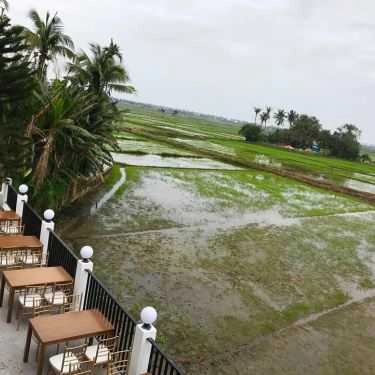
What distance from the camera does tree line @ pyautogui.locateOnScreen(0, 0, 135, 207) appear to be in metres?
8.78

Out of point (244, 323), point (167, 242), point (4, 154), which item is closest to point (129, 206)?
point (167, 242)

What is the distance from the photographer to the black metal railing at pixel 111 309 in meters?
4.77

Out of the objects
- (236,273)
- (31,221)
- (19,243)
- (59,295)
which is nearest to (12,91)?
(31,221)

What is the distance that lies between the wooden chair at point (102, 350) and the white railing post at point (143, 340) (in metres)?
0.34

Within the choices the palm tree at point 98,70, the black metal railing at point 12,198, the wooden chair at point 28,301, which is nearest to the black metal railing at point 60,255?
the wooden chair at point 28,301

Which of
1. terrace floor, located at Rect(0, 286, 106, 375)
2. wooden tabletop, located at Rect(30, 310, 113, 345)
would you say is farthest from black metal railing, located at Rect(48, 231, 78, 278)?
wooden tabletop, located at Rect(30, 310, 113, 345)

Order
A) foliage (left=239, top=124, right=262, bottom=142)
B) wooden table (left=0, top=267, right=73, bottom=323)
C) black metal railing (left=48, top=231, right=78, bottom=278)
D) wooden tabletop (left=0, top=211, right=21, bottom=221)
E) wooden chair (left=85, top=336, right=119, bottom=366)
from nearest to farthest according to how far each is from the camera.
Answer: wooden chair (left=85, top=336, right=119, bottom=366), wooden table (left=0, top=267, right=73, bottom=323), black metal railing (left=48, top=231, right=78, bottom=278), wooden tabletop (left=0, top=211, right=21, bottom=221), foliage (left=239, top=124, right=262, bottom=142)

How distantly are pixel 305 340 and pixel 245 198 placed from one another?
13854 millimetres

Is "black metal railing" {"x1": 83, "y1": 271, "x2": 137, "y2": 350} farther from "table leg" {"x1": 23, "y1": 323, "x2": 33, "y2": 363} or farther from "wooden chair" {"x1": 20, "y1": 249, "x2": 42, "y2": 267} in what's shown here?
"wooden chair" {"x1": 20, "y1": 249, "x2": 42, "y2": 267}

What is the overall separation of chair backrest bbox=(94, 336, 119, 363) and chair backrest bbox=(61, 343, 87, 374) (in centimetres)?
17

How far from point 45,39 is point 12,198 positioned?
9.28 meters

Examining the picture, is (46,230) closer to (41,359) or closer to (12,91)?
(41,359)

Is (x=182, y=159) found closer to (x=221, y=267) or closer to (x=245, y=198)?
(x=245, y=198)

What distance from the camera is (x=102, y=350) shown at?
450cm
